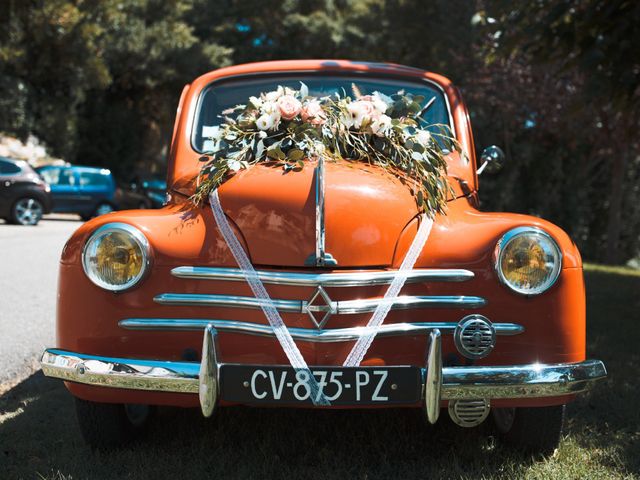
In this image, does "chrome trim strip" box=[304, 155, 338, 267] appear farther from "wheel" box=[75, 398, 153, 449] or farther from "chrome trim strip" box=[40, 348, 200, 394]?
"wheel" box=[75, 398, 153, 449]

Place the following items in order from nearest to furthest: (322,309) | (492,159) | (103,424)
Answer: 1. (322,309)
2. (103,424)
3. (492,159)

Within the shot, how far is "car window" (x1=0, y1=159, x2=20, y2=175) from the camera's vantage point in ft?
52.2

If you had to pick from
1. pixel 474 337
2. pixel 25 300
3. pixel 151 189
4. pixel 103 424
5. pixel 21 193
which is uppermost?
pixel 474 337

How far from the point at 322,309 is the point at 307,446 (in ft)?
3.01

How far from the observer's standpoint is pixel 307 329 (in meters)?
2.76

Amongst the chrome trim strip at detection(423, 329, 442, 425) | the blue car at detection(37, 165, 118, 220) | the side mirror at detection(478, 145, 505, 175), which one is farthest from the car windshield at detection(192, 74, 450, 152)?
the blue car at detection(37, 165, 118, 220)

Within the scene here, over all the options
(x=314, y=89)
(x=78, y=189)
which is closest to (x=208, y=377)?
(x=314, y=89)

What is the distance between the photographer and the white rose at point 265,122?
11.5ft

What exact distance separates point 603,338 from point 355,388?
3.81 m

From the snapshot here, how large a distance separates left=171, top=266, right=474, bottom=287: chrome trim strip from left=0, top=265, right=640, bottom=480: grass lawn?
802 mm

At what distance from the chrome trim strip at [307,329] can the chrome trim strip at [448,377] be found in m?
0.16

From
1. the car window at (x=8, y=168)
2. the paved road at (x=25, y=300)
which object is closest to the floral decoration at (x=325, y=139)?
the paved road at (x=25, y=300)

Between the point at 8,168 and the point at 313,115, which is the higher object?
the point at 313,115

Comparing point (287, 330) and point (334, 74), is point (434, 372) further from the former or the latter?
point (334, 74)
